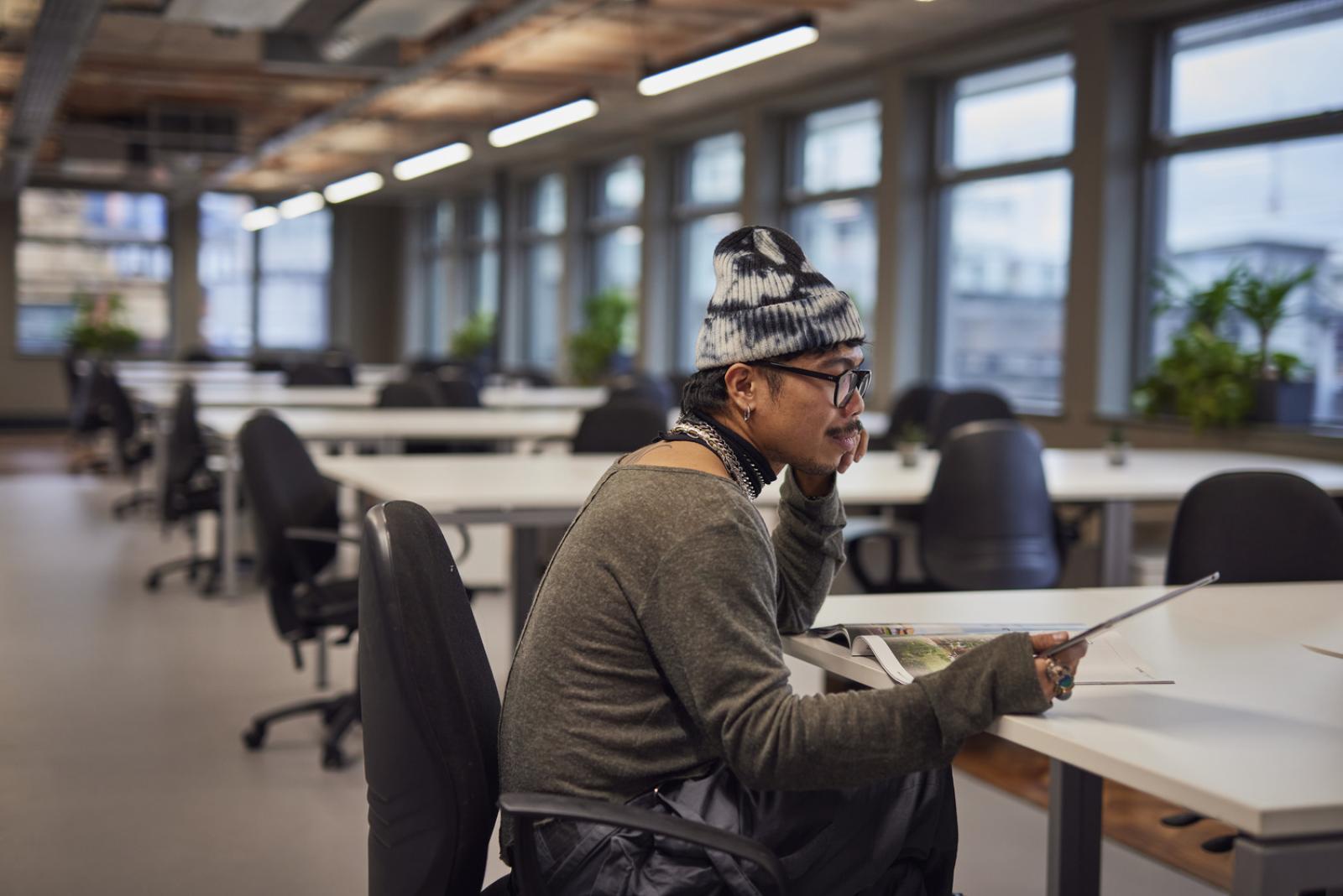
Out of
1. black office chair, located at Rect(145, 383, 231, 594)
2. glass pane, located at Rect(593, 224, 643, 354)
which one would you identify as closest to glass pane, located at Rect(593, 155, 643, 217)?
glass pane, located at Rect(593, 224, 643, 354)

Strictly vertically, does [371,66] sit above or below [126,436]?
above

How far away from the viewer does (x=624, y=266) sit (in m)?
13.9

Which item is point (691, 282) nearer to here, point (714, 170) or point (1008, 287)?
point (714, 170)

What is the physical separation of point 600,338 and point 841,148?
3230 mm

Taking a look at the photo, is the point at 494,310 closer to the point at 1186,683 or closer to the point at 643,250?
the point at 643,250

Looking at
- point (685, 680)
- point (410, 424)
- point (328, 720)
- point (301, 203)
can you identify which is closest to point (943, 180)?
point (410, 424)

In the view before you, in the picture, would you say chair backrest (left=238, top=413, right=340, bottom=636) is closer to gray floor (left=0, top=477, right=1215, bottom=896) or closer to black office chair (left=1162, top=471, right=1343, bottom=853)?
gray floor (left=0, top=477, right=1215, bottom=896)

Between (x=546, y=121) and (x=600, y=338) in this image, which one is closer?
(x=546, y=121)

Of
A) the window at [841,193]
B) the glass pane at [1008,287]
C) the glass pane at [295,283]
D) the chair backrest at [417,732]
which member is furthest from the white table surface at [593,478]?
the glass pane at [295,283]

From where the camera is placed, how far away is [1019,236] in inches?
346

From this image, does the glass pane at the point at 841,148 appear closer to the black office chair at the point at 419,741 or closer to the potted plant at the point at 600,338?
the potted plant at the point at 600,338

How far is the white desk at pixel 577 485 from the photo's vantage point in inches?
142

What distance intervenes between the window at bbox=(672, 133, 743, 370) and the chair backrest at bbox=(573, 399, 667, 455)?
684cm

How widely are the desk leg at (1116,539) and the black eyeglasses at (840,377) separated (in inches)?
107
